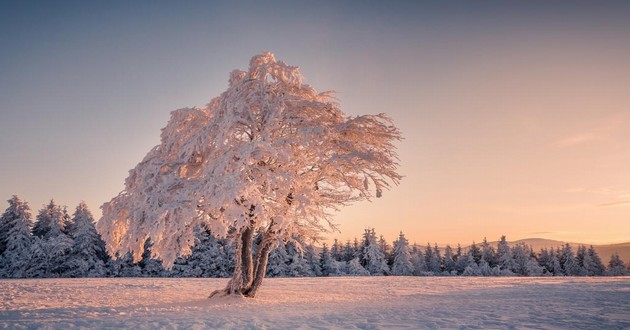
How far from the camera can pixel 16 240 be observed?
45.4 meters

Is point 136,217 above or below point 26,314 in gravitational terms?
above

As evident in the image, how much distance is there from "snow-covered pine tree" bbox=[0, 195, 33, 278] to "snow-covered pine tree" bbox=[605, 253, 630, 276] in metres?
92.8

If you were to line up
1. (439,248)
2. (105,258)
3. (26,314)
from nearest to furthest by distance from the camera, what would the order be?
(26,314) < (105,258) < (439,248)

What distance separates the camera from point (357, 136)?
16.6 m

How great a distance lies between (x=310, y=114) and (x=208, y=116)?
4.61 metres

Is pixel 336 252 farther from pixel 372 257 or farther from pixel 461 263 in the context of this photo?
pixel 461 263

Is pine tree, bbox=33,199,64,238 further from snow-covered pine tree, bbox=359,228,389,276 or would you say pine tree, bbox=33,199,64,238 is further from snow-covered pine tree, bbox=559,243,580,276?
snow-covered pine tree, bbox=559,243,580,276

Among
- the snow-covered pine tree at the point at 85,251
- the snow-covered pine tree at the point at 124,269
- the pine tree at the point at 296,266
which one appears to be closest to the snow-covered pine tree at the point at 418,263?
the pine tree at the point at 296,266

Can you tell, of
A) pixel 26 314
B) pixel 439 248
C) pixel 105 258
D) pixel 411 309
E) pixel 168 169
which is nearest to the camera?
pixel 26 314

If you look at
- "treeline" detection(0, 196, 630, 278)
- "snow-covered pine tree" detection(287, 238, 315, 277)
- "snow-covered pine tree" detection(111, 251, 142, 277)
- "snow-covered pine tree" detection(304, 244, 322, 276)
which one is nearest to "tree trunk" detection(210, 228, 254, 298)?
"treeline" detection(0, 196, 630, 278)

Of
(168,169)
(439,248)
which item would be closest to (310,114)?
(168,169)

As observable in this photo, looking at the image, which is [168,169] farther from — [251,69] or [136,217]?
[251,69]

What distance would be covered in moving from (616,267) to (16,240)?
97446 millimetres

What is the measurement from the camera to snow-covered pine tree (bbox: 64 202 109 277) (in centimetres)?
4575
